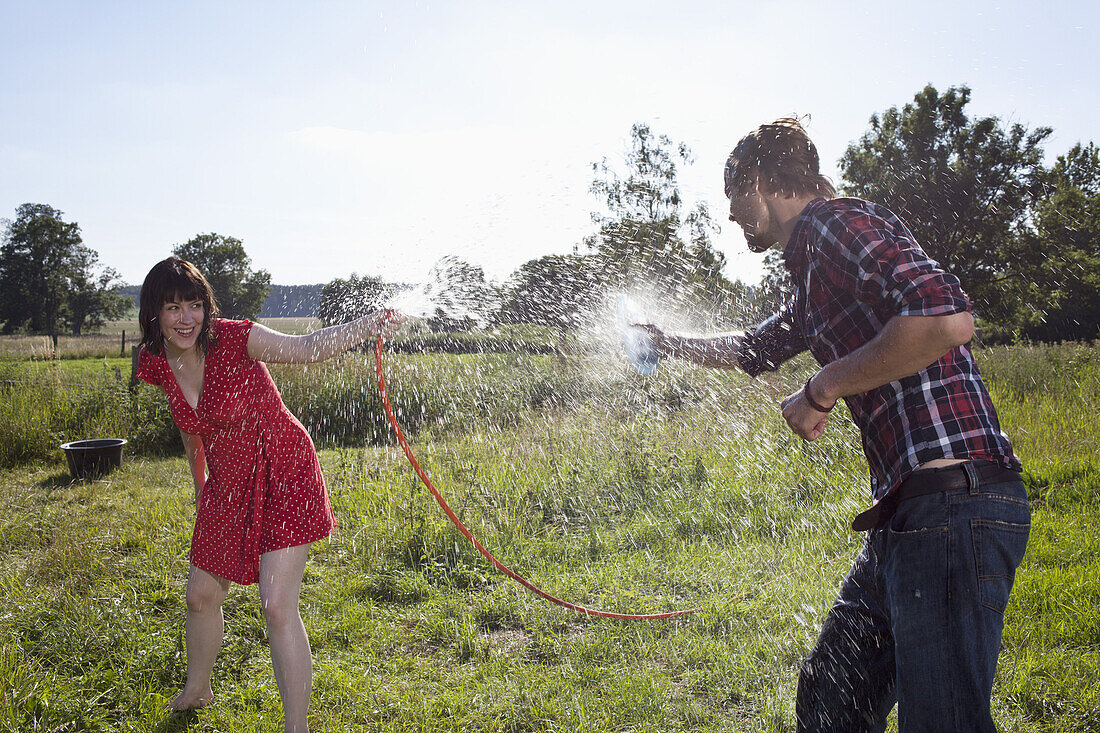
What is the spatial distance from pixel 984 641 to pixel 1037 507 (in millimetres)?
4420

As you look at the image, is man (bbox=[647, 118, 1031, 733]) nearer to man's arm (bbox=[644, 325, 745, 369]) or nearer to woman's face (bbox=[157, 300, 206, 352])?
man's arm (bbox=[644, 325, 745, 369])

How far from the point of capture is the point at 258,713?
113 inches

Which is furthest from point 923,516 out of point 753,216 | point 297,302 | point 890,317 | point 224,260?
point 224,260

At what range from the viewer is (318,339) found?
268 cm

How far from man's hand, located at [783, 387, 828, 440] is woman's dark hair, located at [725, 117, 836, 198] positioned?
0.60m

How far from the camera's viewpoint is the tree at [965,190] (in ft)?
77.8

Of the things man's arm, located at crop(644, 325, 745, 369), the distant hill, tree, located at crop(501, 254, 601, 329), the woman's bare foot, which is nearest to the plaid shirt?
man's arm, located at crop(644, 325, 745, 369)

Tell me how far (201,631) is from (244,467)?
2.49 ft

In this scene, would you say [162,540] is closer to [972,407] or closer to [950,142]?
[972,407]

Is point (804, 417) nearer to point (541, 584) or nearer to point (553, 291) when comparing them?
point (541, 584)

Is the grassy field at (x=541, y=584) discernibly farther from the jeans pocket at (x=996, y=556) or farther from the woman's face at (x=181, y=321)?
the woman's face at (x=181, y=321)

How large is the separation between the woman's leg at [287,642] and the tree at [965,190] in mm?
25113

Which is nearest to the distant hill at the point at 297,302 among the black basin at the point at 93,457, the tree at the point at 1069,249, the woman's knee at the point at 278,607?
the black basin at the point at 93,457

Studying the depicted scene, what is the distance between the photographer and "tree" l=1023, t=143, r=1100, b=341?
24.4 m
